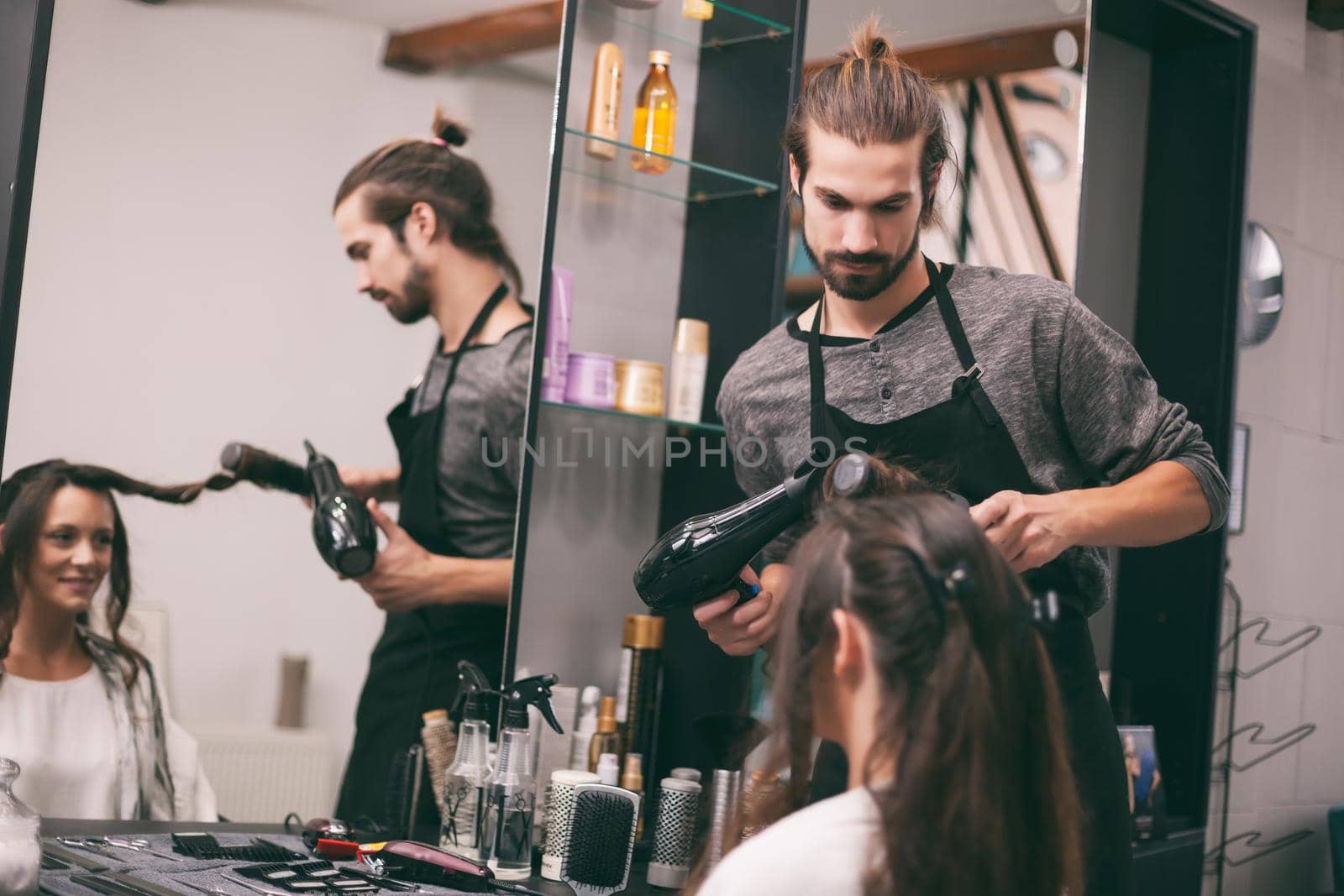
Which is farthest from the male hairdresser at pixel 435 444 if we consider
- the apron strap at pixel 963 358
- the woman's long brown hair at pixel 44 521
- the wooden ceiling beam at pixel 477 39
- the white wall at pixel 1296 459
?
the white wall at pixel 1296 459

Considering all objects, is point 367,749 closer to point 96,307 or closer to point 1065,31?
point 96,307

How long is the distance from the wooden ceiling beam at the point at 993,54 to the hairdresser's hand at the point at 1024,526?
1.51 meters

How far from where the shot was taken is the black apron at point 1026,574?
5.88ft

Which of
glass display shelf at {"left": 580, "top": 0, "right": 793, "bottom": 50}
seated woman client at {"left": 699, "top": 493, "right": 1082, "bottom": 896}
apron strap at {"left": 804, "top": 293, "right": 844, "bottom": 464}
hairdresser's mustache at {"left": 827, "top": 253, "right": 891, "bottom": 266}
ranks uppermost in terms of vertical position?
glass display shelf at {"left": 580, "top": 0, "right": 793, "bottom": 50}

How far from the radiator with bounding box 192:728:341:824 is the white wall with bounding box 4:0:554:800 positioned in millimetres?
26

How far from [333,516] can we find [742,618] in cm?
77

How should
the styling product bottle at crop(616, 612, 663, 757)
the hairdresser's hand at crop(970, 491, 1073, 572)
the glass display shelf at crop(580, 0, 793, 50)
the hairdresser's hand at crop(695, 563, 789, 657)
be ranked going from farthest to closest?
the glass display shelf at crop(580, 0, 793, 50) < the styling product bottle at crop(616, 612, 663, 757) < the hairdresser's hand at crop(695, 563, 789, 657) < the hairdresser's hand at crop(970, 491, 1073, 572)

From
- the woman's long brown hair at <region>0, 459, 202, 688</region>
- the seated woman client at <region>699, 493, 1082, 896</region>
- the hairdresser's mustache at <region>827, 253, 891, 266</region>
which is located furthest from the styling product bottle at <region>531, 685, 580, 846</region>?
the seated woman client at <region>699, 493, 1082, 896</region>

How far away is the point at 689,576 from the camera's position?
5.41 feet

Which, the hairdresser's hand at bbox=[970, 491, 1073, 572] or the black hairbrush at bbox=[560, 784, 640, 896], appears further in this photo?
the black hairbrush at bbox=[560, 784, 640, 896]

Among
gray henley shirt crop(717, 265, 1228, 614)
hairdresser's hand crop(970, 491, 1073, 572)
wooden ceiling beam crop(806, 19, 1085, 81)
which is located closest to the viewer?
hairdresser's hand crop(970, 491, 1073, 572)

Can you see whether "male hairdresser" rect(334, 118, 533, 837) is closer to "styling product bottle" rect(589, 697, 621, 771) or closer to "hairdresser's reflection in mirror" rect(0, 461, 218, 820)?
"styling product bottle" rect(589, 697, 621, 771)

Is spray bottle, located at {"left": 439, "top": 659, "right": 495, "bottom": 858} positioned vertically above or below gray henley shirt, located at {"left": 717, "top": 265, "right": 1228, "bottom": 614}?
below

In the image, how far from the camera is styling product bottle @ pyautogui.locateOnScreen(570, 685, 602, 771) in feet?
7.62
